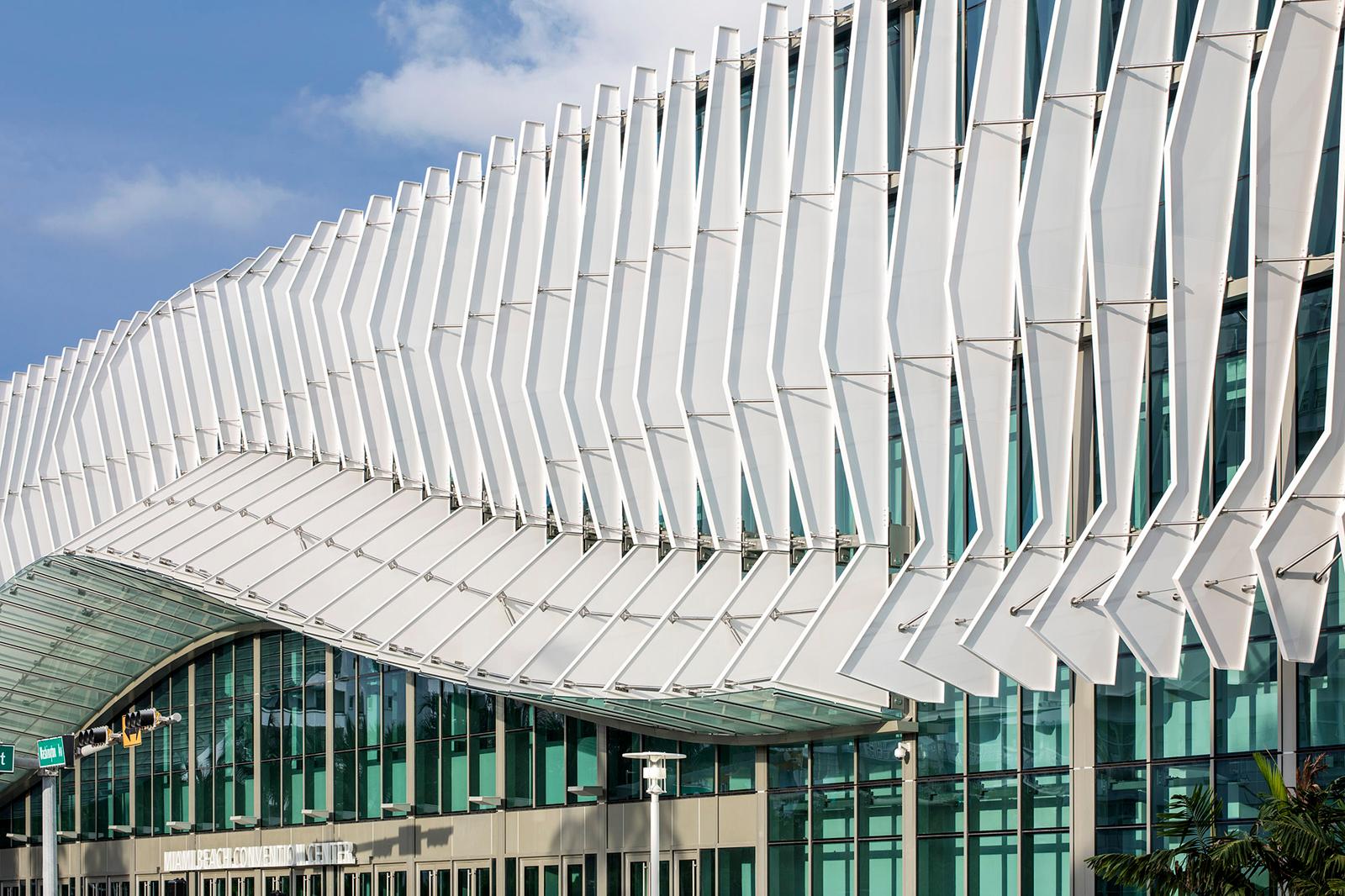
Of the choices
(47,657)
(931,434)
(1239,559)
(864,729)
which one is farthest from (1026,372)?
(47,657)

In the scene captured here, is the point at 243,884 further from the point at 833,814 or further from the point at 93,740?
the point at 833,814

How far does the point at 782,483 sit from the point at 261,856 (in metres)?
23.0

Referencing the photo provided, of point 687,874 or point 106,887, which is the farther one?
point 106,887

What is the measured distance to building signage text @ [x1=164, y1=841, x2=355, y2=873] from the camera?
1900 inches

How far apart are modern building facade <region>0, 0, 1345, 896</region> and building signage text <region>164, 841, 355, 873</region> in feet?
0.44

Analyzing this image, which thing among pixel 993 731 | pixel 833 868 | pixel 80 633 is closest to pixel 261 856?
pixel 80 633

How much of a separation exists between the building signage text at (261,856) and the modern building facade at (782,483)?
135 mm

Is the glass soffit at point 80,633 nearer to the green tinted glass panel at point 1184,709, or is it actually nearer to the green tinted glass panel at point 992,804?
the green tinted glass panel at point 992,804

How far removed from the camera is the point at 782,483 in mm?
35594

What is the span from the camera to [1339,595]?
1043 inches

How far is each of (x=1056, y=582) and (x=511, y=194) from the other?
69.5 ft

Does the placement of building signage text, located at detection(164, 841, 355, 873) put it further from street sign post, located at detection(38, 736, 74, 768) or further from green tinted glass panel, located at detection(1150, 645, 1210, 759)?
green tinted glass panel, located at detection(1150, 645, 1210, 759)

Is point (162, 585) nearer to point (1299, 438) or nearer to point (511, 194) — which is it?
point (511, 194)

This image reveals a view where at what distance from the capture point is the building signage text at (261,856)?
4825cm
